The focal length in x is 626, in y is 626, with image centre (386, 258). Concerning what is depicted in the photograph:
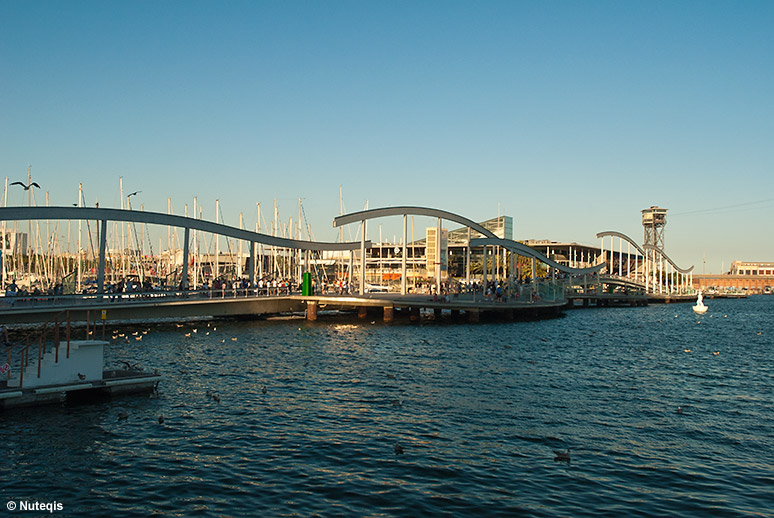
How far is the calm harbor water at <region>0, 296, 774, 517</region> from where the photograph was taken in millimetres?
14023

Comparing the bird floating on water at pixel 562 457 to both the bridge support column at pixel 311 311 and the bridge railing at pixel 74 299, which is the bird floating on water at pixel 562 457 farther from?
the bridge support column at pixel 311 311

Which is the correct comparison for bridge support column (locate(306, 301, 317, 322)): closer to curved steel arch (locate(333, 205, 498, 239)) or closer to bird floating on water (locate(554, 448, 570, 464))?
curved steel arch (locate(333, 205, 498, 239))

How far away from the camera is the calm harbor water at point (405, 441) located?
14.0m

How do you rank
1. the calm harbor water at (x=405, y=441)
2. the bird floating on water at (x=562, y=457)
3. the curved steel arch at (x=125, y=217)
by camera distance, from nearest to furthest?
the calm harbor water at (x=405, y=441) < the bird floating on water at (x=562, y=457) < the curved steel arch at (x=125, y=217)

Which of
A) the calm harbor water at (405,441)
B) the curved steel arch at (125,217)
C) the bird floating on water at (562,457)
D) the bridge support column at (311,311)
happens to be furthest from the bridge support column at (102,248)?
the bird floating on water at (562,457)

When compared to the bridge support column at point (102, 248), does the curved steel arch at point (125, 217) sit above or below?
above

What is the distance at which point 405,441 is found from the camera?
18391 mm

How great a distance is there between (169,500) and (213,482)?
129 centimetres

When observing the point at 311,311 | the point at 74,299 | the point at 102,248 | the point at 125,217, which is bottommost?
the point at 311,311

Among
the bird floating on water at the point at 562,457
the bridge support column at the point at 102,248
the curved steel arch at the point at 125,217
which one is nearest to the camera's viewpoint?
the bird floating on water at the point at 562,457

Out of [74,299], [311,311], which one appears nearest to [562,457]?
[74,299]

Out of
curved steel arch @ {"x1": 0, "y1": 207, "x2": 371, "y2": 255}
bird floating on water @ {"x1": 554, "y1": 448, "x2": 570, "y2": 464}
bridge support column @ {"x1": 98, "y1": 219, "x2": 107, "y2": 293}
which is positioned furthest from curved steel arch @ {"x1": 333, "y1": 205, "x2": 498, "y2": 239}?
bird floating on water @ {"x1": 554, "y1": 448, "x2": 570, "y2": 464}

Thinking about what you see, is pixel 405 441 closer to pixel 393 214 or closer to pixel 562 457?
pixel 562 457

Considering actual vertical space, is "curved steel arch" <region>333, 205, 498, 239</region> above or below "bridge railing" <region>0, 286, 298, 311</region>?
above
